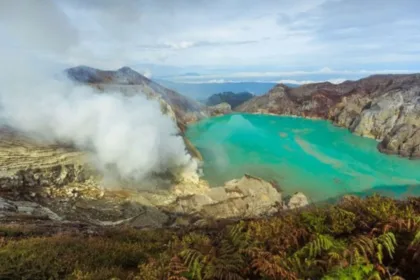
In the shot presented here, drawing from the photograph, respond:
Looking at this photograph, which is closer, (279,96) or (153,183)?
(153,183)

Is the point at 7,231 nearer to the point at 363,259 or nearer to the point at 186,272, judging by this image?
the point at 186,272

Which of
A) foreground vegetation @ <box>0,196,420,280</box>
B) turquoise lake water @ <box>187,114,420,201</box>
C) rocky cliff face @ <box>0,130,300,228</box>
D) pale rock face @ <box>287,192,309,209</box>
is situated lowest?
turquoise lake water @ <box>187,114,420,201</box>

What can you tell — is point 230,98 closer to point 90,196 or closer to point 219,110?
point 219,110

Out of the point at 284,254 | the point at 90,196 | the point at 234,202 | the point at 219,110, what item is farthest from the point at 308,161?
the point at 219,110

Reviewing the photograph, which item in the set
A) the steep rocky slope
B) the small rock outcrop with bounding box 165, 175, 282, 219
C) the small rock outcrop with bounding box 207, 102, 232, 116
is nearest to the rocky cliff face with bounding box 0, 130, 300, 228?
the small rock outcrop with bounding box 165, 175, 282, 219

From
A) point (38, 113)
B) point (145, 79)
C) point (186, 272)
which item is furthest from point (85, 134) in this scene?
point (145, 79)

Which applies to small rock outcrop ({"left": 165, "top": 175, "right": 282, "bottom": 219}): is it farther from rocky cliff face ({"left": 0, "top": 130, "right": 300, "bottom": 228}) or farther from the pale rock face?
the pale rock face
